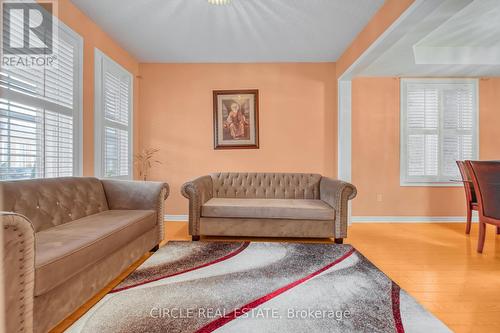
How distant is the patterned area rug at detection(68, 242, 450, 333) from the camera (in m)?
1.45

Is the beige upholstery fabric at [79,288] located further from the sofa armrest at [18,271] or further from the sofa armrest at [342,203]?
the sofa armrest at [342,203]

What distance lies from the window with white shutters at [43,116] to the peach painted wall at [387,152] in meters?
4.03

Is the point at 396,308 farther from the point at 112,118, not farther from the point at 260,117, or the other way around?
the point at 112,118

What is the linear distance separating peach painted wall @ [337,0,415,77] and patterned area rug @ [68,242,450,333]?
2418 mm

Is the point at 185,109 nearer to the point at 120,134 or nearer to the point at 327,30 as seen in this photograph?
the point at 120,134

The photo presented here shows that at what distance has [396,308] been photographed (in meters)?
1.63

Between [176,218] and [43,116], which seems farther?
[176,218]

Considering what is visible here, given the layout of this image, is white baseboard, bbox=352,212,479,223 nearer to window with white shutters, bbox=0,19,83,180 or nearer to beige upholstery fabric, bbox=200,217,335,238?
beige upholstery fabric, bbox=200,217,335,238

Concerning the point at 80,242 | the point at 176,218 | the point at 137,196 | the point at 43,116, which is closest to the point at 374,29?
the point at 137,196

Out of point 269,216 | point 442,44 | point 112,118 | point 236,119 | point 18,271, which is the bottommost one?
point 269,216

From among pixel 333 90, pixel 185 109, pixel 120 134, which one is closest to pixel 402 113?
pixel 333 90

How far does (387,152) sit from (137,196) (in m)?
3.94

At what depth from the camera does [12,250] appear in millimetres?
1155

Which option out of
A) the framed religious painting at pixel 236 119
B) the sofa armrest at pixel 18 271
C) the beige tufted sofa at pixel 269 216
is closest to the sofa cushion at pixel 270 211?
the beige tufted sofa at pixel 269 216
